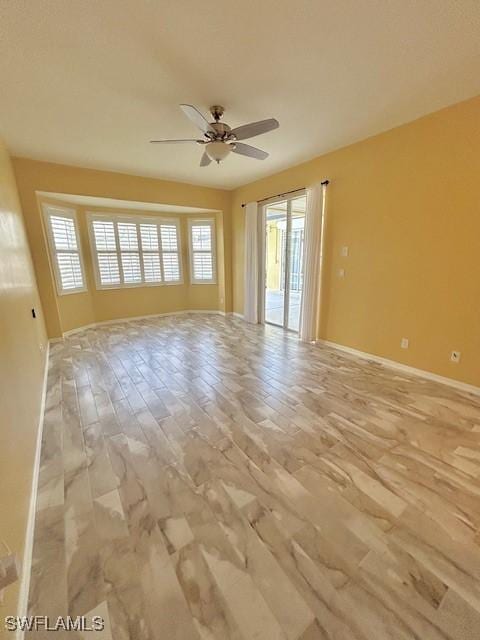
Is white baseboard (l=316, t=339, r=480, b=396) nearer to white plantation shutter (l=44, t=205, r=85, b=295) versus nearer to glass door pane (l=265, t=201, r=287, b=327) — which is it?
glass door pane (l=265, t=201, r=287, b=327)

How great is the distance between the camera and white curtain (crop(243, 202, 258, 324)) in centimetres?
500

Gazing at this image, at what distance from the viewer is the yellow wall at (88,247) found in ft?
12.6

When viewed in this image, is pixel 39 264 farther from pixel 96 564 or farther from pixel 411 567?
pixel 411 567

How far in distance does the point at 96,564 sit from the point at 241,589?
0.68 metres

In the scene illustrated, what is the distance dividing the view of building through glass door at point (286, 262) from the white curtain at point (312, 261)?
0.77 feet

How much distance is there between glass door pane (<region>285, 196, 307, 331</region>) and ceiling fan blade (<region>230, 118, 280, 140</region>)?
88.8 inches

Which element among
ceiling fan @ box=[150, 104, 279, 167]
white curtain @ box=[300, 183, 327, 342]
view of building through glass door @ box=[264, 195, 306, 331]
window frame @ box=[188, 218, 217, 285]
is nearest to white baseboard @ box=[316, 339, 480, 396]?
white curtain @ box=[300, 183, 327, 342]

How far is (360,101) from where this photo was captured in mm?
2383

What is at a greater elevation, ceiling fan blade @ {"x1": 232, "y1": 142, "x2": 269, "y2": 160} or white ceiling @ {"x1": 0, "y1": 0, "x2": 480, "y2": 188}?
white ceiling @ {"x1": 0, "y1": 0, "x2": 480, "y2": 188}

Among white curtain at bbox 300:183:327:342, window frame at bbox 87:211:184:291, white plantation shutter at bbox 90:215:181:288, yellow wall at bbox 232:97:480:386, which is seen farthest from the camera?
white plantation shutter at bbox 90:215:181:288

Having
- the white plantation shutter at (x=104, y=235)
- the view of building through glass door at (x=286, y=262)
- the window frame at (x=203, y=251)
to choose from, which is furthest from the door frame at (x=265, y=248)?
the white plantation shutter at (x=104, y=235)

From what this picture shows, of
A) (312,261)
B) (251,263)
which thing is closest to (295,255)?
(251,263)

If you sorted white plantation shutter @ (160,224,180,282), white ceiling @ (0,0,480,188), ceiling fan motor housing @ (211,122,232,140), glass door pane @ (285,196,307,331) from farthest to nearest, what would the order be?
white plantation shutter @ (160,224,180,282) → glass door pane @ (285,196,307,331) → ceiling fan motor housing @ (211,122,232,140) → white ceiling @ (0,0,480,188)

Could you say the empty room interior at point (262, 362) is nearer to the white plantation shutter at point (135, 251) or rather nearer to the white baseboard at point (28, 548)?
the white baseboard at point (28, 548)
